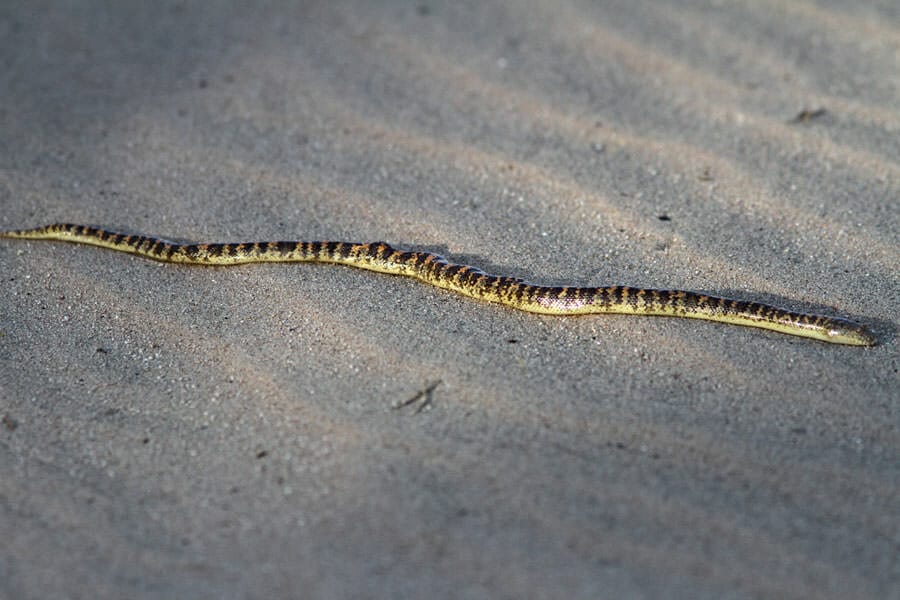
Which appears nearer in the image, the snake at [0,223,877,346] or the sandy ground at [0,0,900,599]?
the sandy ground at [0,0,900,599]

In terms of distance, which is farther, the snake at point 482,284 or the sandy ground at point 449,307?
the snake at point 482,284

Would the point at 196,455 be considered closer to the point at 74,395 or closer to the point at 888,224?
the point at 74,395

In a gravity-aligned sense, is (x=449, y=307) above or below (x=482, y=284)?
below

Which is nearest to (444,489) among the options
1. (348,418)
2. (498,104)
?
(348,418)

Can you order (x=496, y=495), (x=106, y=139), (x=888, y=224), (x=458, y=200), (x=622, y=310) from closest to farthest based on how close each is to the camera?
1. (x=496, y=495)
2. (x=622, y=310)
3. (x=888, y=224)
4. (x=458, y=200)
5. (x=106, y=139)
